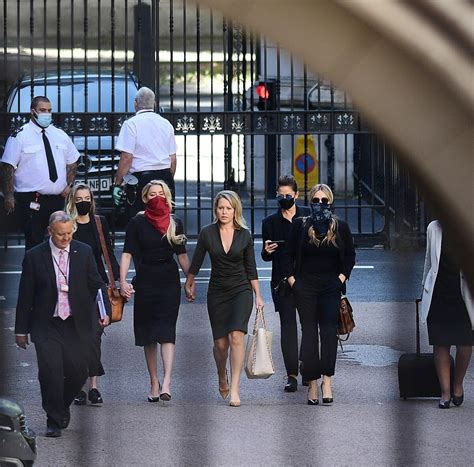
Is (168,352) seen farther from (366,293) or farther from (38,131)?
(366,293)

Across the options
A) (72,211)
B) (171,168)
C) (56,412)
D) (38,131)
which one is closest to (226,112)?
(171,168)

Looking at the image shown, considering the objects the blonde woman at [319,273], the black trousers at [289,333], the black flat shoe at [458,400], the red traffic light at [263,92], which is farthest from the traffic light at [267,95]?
the black flat shoe at [458,400]

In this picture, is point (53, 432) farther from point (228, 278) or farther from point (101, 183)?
point (101, 183)

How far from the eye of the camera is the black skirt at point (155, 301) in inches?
344

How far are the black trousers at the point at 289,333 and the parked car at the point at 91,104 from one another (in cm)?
463

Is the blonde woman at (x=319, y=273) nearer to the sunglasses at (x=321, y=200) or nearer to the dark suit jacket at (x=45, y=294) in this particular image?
the sunglasses at (x=321, y=200)

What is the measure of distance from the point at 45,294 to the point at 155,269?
3.57 ft

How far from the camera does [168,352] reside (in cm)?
868

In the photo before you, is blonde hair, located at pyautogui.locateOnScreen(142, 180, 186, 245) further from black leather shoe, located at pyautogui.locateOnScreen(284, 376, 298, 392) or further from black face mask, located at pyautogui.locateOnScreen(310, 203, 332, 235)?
black leather shoe, located at pyautogui.locateOnScreen(284, 376, 298, 392)

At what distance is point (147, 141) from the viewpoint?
451 inches

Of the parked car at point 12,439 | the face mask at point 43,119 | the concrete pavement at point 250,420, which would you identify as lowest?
the concrete pavement at point 250,420

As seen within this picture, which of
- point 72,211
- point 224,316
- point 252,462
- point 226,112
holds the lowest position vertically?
point 252,462

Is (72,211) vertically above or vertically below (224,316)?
above

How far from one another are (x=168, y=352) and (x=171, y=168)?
10.1ft
